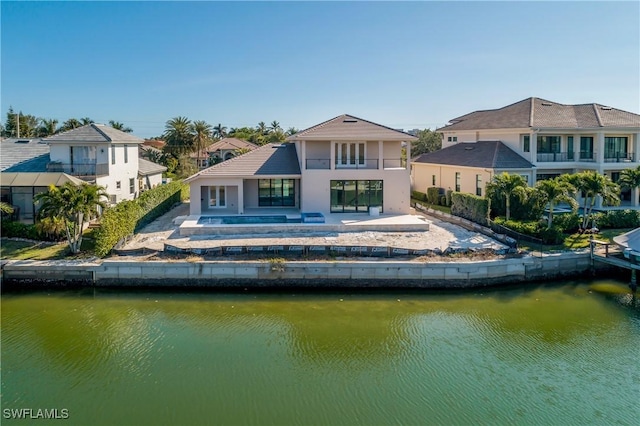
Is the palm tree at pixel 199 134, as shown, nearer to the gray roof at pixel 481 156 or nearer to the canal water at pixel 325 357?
the gray roof at pixel 481 156

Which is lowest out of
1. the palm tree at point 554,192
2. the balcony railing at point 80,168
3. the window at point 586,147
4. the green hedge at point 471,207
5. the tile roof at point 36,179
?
the green hedge at point 471,207

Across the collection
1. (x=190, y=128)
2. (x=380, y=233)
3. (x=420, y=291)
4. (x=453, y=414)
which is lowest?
(x=453, y=414)

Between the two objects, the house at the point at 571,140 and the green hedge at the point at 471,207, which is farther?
the house at the point at 571,140

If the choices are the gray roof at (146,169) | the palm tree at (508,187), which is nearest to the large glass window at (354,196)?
the palm tree at (508,187)

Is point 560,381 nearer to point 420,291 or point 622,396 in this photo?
point 622,396

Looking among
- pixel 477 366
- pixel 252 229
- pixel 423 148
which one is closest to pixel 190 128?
pixel 423 148

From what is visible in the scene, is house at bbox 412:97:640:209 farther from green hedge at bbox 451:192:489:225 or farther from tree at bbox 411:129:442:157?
tree at bbox 411:129:442:157
